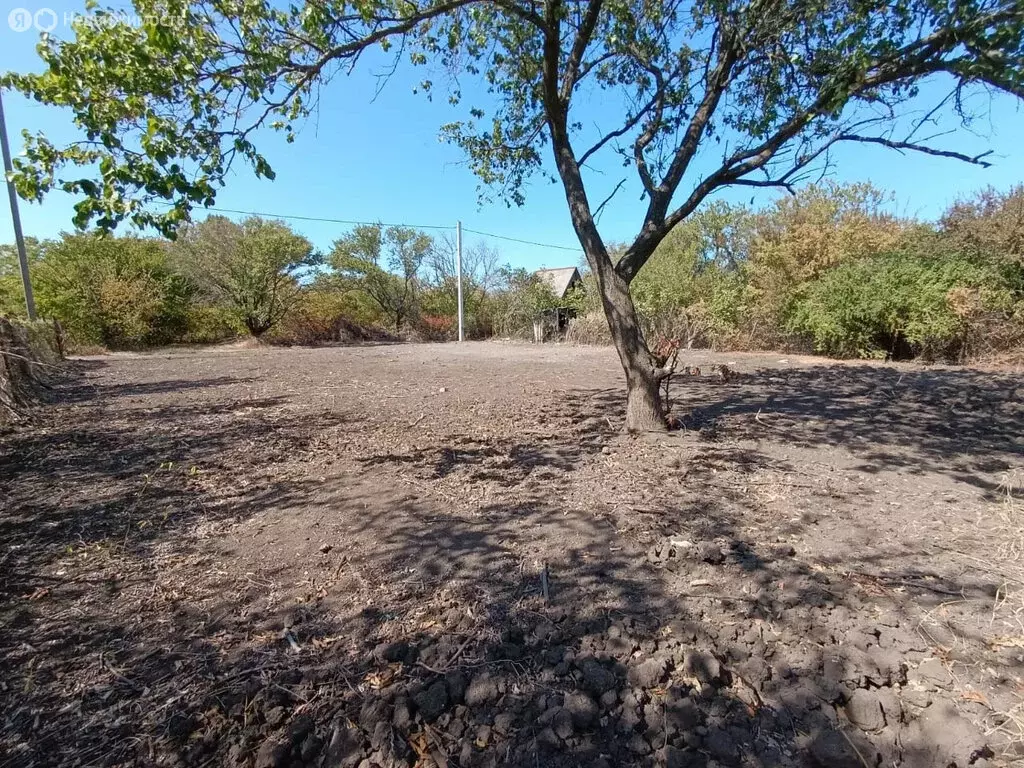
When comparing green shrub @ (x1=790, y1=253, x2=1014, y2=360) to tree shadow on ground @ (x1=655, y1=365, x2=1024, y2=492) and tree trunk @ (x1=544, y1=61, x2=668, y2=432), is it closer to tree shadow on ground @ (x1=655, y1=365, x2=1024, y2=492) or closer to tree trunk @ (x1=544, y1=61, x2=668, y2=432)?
tree shadow on ground @ (x1=655, y1=365, x2=1024, y2=492)

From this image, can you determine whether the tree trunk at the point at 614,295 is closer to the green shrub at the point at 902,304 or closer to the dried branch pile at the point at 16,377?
the dried branch pile at the point at 16,377

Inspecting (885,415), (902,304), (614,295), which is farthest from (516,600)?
(902,304)

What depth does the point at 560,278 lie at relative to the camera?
27.5m

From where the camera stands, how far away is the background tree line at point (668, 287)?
9727 mm

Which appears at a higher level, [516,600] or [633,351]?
[633,351]

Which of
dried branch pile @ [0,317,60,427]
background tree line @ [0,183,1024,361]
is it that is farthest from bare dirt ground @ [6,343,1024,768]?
background tree line @ [0,183,1024,361]

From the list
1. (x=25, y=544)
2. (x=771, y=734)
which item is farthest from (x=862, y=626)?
(x=25, y=544)

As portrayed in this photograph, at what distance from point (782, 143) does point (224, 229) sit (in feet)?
73.3

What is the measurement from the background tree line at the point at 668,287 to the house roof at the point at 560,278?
112 centimetres

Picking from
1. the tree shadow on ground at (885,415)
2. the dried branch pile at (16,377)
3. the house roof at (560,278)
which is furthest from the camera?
the house roof at (560,278)

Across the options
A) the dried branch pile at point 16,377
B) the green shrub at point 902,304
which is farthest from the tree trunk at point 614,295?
the green shrub at point 902,304

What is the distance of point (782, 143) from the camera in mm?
4168

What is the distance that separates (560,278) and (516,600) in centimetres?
2664

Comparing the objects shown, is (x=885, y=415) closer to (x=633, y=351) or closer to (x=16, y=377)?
(x=633, y=351)
